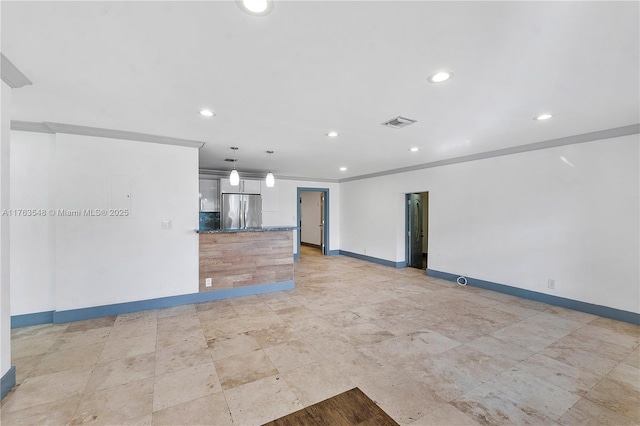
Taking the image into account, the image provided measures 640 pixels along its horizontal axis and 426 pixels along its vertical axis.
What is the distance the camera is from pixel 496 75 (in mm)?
2133

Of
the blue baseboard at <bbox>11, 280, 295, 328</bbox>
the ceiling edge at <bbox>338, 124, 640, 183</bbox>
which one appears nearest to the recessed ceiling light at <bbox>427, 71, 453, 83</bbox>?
the ceiling edge at <bbox>338, 124, 640, 183</bbox>

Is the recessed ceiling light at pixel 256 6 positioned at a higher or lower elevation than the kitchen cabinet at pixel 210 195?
higher

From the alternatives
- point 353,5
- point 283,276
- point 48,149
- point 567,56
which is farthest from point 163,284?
point 567,56

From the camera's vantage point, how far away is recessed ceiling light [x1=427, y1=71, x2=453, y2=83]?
6.90ft

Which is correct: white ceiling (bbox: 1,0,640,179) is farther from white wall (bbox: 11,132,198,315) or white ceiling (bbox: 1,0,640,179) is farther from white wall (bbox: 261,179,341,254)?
white wall (bbox: 261,179,341,254)

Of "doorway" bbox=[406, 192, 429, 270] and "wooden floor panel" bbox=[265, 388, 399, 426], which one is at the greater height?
"doorway" bbox=[406, 192, 429, 270]

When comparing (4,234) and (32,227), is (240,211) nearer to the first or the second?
(32,227)

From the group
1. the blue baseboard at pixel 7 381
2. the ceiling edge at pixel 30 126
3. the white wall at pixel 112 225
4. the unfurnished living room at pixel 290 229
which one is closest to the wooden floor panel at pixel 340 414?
the unfurnished living room at pixel 290 229

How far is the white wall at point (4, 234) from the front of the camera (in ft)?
6.71

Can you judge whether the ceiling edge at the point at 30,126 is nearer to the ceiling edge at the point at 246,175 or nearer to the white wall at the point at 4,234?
the white wall at the point at 4,234

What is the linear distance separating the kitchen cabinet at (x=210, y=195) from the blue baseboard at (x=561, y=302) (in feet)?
19.1

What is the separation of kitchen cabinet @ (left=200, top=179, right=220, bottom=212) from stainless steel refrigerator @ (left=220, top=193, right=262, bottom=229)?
1.02 feet

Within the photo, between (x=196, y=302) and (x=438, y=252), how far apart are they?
16.1ft

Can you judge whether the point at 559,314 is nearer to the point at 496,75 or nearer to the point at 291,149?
the point at 496,75
